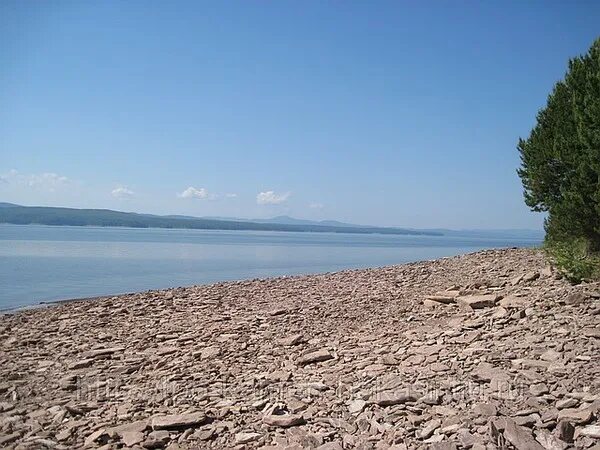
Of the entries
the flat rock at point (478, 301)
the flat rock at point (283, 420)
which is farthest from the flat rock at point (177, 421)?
the flat rock at point (478, 301)

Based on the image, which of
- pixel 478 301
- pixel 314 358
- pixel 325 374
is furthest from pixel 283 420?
pixel 478 301

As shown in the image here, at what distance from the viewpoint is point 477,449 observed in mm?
4180

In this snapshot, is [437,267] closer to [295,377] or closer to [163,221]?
[295,377]

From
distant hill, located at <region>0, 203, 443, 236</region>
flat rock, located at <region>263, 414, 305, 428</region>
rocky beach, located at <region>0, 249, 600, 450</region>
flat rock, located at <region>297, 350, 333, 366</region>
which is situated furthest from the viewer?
distant hill, located at <region>0, 203, 443, 236</region>

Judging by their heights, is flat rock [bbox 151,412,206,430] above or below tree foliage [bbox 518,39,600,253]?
below

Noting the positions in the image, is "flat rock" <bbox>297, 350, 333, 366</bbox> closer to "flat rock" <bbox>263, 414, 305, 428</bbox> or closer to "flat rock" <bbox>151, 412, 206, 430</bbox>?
"flat rock" <bbox>263, 414, 305, 428</bbox>

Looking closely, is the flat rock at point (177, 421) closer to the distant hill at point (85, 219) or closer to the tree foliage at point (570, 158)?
the tree foliage at point (570, 158)

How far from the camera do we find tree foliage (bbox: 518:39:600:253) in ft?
33.7

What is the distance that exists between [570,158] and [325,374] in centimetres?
853

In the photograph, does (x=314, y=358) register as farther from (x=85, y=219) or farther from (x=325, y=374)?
(x=85, y=219)

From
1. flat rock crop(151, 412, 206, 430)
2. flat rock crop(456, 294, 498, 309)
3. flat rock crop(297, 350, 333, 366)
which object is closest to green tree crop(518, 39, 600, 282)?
flat rock crop(456, 294, 498, 309)

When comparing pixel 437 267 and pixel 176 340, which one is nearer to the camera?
pixel 176 340

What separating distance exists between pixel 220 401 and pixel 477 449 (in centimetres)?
276

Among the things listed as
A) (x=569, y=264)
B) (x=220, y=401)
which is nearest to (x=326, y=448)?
(x=220, y=401)
